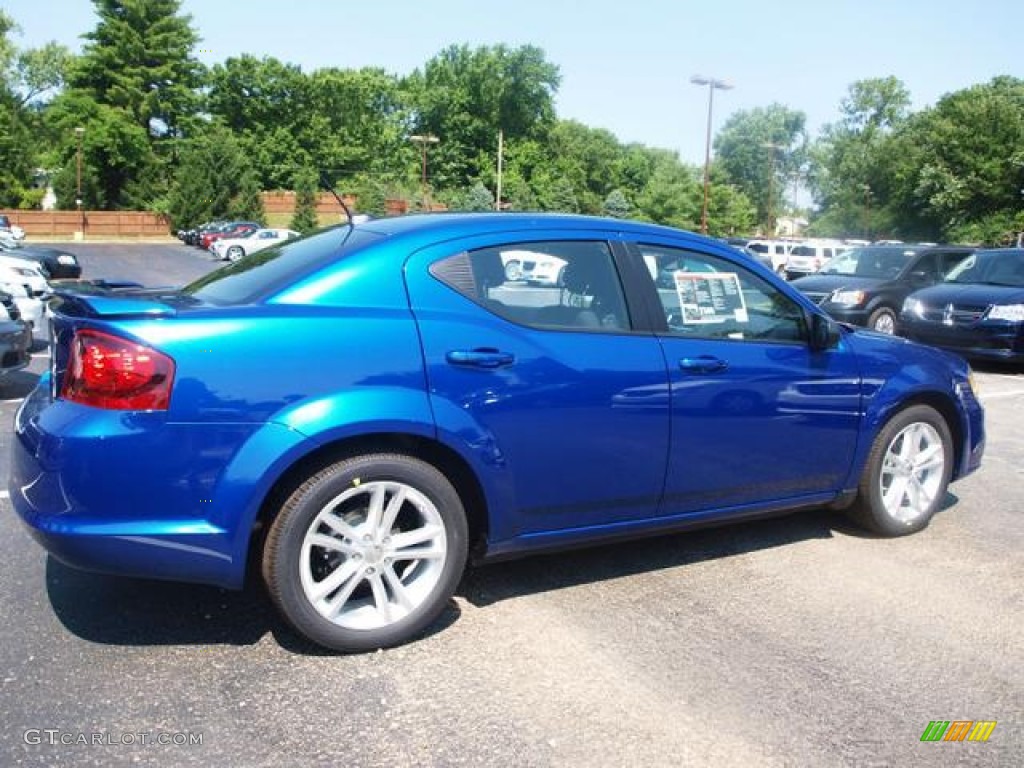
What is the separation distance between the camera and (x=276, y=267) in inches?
148

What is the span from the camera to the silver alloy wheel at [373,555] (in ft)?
10.8

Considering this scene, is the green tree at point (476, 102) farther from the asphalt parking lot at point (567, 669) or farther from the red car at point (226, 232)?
the asphalt parking lot at point (567, 669)

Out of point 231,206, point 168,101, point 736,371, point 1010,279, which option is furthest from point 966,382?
point 168,101

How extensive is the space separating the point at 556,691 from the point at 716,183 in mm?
90188

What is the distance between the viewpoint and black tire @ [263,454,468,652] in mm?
3217

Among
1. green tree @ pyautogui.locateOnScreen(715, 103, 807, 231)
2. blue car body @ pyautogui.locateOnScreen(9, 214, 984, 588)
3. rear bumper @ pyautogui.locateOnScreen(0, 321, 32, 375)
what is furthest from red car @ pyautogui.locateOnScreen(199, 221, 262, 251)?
green tree @ pyautogui.locateOnScreen(715, 103, 807, 231)

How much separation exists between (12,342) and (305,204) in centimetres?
5808

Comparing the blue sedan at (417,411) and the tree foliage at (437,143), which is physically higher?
the tree foliage at (437,143)

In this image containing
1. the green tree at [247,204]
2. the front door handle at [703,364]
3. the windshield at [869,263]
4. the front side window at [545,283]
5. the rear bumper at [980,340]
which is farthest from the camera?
the green tree at [247,204]

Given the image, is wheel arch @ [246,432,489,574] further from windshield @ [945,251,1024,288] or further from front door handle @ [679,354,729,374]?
windshield @ [945,251,1024,288]

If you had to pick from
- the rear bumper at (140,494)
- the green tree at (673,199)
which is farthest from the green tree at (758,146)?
the rear bumper at (140,494)

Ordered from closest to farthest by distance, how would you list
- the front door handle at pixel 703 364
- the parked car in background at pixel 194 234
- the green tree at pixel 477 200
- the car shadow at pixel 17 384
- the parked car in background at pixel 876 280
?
the front door handle at pixel 703 364 < the car shadow at pixel 17 384 < the parked car in background at pixel 876 280 < the parked car in background at pixel 194 234 < the green tree at pixel 477 200

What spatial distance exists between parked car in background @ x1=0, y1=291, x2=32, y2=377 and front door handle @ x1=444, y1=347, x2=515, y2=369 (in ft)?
19.1

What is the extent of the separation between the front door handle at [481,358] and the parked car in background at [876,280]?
1030 cm
